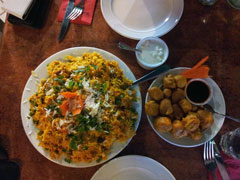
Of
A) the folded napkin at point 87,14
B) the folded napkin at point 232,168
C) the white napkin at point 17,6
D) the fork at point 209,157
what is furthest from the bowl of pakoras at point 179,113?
the white napkin at point 17,6

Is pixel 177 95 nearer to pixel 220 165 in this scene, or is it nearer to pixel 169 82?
pixel 169 82

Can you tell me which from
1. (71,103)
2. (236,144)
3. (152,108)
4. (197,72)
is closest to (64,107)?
(71,103)

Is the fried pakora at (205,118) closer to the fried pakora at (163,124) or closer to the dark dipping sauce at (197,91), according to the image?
the dark dipping sauce at (197,91)

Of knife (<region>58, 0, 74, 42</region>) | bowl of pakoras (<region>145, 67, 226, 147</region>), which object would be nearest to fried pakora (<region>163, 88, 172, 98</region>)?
bowl of pakoras (<region>145, 67, 226, 147</region>)

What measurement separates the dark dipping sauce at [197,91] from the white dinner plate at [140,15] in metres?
0.47

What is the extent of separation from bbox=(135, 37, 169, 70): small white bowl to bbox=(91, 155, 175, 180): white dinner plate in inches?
24.2

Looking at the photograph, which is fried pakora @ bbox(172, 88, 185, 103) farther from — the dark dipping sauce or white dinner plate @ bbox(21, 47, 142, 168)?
white dinner plate @ bbox(21, 47, 142, 168)

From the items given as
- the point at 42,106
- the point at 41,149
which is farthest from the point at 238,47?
the point at 41,149

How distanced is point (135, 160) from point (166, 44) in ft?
2.72

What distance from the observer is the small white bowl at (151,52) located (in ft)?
4.24

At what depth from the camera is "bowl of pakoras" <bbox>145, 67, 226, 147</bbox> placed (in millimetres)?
1176

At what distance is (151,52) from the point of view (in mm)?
1303

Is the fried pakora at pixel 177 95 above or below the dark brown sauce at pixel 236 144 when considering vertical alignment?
above

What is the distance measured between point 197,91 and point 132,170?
655mm
